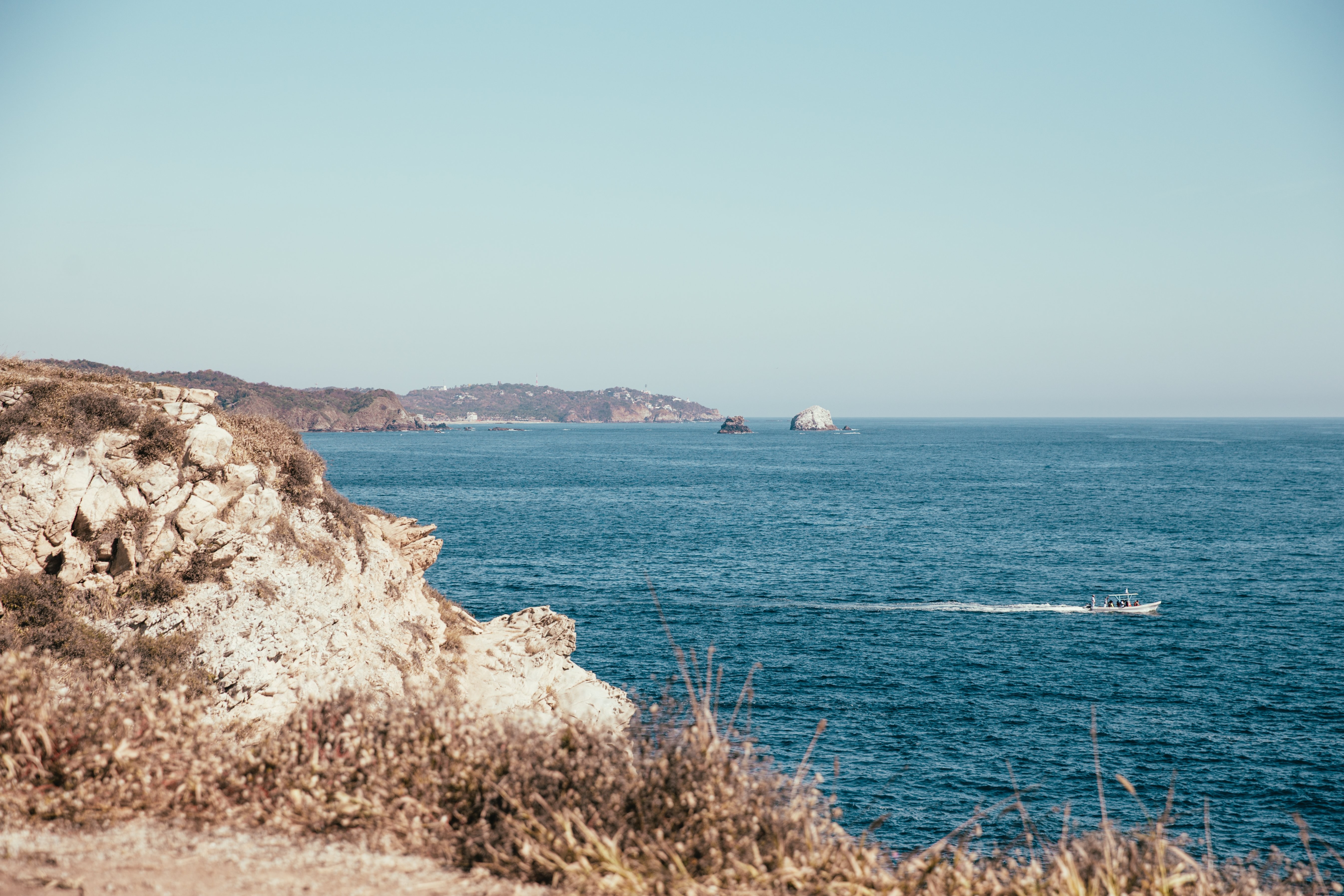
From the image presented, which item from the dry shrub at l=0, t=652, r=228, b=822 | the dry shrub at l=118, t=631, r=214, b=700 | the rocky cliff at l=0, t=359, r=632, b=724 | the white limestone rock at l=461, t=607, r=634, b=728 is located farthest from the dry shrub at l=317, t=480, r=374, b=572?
the dry shrub at l=0, t=652, r=228, b=822

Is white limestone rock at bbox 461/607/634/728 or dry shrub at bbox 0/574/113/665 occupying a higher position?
dry shrub at bbox 0/574/113/665

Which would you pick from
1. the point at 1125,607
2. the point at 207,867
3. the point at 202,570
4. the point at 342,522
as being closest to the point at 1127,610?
the point at 1125,607

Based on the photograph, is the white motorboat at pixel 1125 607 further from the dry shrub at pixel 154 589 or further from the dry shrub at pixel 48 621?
the dry shrub at pixel 48 621

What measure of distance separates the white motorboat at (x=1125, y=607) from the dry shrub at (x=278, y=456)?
41.4 metres

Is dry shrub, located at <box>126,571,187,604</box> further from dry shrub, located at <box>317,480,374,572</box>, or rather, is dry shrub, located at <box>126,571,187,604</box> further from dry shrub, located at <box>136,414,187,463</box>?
dry shrub, located at <box>317,480,374,572</box>

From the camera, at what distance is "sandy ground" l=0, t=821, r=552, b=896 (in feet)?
21.5

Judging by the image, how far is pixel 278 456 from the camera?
22688 mm

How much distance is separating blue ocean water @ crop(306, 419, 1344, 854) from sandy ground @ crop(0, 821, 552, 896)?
3.54m

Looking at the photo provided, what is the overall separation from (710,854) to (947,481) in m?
119

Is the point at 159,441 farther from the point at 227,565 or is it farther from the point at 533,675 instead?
the point at 533,675

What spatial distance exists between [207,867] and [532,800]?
2622mm

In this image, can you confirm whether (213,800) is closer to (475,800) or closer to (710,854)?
(475,800)

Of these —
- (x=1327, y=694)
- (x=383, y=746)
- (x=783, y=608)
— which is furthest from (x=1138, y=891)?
(x=783, y=608)

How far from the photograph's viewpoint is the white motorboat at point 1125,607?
47031mm
